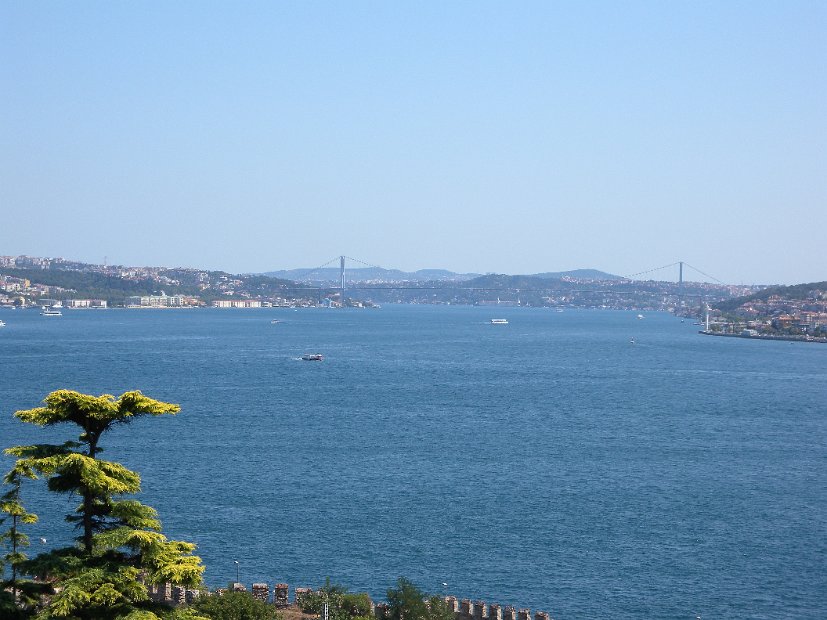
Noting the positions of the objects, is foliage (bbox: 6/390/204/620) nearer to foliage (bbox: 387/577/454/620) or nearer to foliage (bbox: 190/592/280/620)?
foliage (bbox: 190/592/280/620)

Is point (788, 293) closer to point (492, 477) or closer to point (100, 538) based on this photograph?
point (492, 477)

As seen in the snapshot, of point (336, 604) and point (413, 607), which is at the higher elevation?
point (413, 607)

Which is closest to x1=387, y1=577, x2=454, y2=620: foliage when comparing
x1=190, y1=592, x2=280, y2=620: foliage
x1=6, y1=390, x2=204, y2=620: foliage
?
x1=190, y1=592, x2=280, y2=620: foliage

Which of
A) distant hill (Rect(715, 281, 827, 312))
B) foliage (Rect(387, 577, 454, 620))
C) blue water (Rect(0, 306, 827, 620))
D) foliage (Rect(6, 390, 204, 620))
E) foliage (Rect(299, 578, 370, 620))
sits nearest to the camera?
foliage (Rect(6, 390, 204, 620))

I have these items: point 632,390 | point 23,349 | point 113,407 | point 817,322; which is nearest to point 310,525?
point 113,407

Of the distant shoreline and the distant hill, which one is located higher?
the distant hill

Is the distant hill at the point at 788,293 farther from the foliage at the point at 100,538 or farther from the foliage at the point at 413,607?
the foliage at the point at 100,538

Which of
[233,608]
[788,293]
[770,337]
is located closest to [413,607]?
[233,608]

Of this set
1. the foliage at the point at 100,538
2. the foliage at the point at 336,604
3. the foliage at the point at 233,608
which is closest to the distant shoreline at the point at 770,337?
the foliage at the point at 336,604
